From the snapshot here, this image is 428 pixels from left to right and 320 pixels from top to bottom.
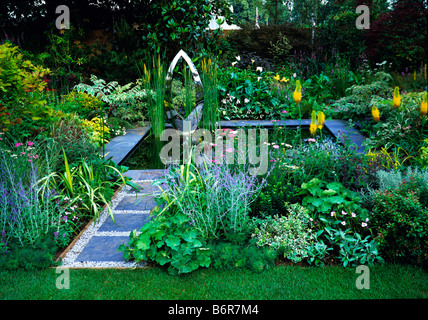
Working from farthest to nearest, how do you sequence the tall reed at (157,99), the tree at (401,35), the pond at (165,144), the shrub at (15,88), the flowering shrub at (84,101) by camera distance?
the tree at (401,35)
the flowering shrub at (84,101)
the tall reed at (157,99)
the pond at (165,144)
the shrub at (15,88)

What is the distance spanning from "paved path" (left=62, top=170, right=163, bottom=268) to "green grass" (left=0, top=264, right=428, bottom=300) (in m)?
0.13

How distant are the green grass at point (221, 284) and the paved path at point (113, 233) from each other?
0.44ft

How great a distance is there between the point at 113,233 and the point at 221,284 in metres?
1.18

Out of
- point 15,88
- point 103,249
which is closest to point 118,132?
point 15,88

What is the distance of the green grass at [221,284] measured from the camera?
2.48m

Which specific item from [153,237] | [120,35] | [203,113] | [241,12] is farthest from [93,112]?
[241,12]

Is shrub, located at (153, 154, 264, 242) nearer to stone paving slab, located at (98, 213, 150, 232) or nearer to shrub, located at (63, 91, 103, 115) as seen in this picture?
stone paving slab, located at (98, 213, 150, 232)

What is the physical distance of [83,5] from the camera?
9766 mm

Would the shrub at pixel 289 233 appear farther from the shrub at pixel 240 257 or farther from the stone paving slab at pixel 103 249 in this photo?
the stone paving slab at pixel 103 249

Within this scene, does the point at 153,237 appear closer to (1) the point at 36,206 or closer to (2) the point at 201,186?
(2) the point at 201,186

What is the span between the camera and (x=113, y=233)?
328cm

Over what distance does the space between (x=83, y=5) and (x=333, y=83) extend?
21.9 feet

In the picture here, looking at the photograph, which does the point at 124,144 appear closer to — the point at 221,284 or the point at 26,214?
the point at 26,214

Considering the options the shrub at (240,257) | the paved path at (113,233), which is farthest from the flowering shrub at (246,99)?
the shrub at (240,257)
